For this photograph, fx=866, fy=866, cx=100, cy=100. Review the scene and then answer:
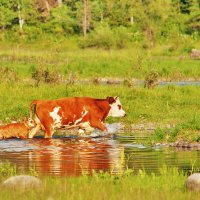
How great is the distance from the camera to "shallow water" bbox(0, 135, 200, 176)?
14569 millimetres

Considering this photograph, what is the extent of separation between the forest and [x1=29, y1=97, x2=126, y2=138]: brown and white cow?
37.6 m

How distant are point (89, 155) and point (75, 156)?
1.00 ft

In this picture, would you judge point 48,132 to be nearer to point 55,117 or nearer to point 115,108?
point 55,117

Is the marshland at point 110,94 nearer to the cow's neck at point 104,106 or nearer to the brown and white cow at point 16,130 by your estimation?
the brown and white cow at point 16,130

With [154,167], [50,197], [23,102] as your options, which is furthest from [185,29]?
[50,197]

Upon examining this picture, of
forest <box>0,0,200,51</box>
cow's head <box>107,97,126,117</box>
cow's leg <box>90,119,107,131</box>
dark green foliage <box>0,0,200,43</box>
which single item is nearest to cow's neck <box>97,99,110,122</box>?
cow's head <box>107,97,126,117</box>

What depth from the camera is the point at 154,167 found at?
576 inches

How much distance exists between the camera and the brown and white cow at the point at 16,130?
66.0 feet

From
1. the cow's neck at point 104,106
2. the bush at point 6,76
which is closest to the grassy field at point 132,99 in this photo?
the bush at point 6,76

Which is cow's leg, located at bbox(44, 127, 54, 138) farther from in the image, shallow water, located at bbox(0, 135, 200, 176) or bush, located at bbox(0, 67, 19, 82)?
bush, located at bbox(0, 67, 19, 82)

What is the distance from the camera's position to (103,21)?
67750 mm

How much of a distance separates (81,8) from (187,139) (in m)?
50.8

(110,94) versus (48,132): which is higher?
(110,94)

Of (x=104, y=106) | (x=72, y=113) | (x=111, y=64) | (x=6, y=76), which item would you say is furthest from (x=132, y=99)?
(x=111, y=64)
